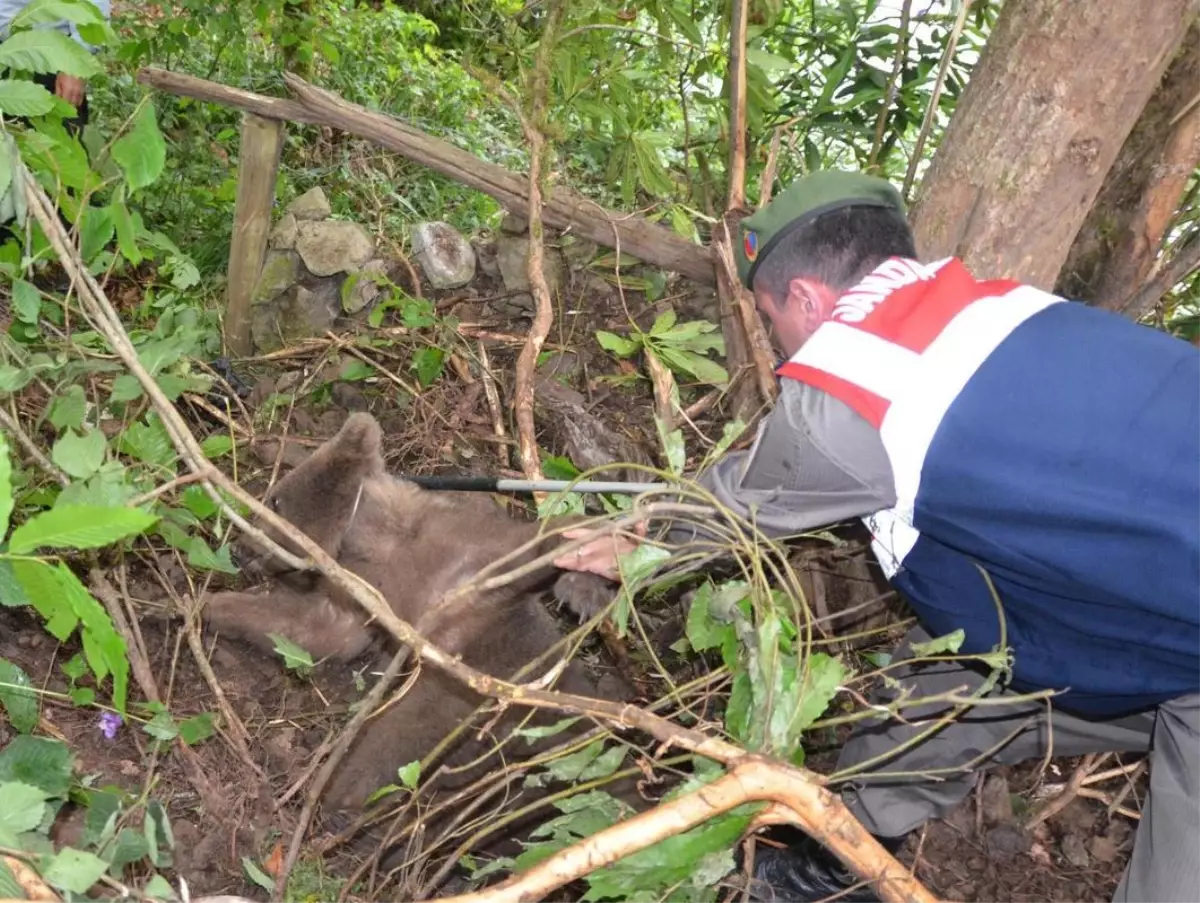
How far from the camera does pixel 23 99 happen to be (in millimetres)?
1953

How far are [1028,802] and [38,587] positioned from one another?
3290mm

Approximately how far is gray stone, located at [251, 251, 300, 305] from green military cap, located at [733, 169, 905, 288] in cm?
239

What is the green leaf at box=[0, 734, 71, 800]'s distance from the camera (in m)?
2.14

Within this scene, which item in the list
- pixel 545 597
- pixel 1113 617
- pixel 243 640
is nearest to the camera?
pixel 1113 617

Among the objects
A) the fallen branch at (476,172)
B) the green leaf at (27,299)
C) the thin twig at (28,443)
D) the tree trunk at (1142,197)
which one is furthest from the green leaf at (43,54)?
the tree trunk at (1142,197)

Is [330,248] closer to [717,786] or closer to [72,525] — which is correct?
[72,525]

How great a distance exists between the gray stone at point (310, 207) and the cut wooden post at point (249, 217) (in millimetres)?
242

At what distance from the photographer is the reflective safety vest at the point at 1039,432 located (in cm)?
213

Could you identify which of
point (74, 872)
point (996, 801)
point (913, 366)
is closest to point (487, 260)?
point (913, 366)

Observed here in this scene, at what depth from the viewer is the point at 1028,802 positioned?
372cm

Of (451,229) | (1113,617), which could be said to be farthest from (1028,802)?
(451,229)

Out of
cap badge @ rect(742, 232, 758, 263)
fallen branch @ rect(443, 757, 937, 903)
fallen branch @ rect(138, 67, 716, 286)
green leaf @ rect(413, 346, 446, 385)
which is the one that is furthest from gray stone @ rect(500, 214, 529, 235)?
fallen branch @ rect(443, 757, 937, 903)

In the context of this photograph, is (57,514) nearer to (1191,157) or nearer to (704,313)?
(704,313)

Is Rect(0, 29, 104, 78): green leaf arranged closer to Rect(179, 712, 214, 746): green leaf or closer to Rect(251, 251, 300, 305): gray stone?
Rect(179, 712, 214, 746): green leaf
